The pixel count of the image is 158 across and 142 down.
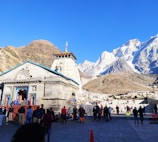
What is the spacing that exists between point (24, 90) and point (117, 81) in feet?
274

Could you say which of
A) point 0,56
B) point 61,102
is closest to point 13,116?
point 61,102

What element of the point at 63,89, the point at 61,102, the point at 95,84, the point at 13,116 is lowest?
the point at 13,116

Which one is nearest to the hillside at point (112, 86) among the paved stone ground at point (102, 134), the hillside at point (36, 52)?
the hillside at point (36, 52)

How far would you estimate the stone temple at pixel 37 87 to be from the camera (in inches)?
1219

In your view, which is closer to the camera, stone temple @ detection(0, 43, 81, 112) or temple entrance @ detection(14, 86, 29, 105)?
stone temple @ detection(0, 43, 81, 112)

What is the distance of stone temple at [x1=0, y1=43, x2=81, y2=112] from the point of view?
102 feet

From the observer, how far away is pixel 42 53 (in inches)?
5797

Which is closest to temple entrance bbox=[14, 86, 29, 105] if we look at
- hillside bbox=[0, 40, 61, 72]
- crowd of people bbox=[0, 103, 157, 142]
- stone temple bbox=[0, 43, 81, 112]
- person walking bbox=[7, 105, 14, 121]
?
stone temple bbox=[0, 43, 81, 112]

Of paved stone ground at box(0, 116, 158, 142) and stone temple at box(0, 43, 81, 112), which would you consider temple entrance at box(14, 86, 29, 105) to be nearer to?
stone temple at box(0, 43, 81, 112)

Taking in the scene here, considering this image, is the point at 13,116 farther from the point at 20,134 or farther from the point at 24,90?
the point at 20,134

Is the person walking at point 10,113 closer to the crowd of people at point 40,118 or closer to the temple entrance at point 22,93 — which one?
the crowd of people at point 40,118

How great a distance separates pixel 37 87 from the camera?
1262 inches

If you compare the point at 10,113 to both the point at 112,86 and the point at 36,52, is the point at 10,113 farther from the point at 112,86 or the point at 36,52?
the point at 36,52

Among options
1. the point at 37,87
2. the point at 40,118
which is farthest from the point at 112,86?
the point at 40,118
